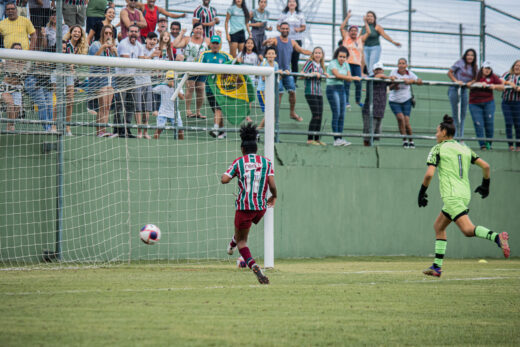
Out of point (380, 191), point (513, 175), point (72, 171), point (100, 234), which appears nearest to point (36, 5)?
point (72, 171)

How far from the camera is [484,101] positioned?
16.5 metres

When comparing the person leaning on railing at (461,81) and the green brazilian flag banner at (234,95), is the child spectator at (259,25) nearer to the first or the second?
the green brazilian flag banner at (234,95)

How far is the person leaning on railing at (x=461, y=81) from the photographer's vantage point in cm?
1639

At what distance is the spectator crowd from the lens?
1270cm

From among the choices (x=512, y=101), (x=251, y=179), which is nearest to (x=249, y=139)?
(x=251, y=179)

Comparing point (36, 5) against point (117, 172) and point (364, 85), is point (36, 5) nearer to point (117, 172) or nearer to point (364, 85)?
point (117, 172)

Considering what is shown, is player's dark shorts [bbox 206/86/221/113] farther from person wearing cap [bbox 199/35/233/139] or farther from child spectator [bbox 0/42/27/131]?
child spectator [bbox 0/42/27/131]

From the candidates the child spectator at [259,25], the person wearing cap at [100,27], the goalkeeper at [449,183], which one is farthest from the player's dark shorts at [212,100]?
the goalkeeper at [449,183]

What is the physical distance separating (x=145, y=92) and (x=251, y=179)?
467 centimetres

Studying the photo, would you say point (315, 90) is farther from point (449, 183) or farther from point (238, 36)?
point (449, 183)

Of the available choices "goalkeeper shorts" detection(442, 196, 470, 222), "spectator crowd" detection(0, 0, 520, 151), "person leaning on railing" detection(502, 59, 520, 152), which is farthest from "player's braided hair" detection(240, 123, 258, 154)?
"person leaning on railing" detection(502, 59, 520, 152)

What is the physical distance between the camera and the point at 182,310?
6.46m

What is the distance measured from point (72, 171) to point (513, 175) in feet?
34.0

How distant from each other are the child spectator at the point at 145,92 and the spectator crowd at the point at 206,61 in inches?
0.8
